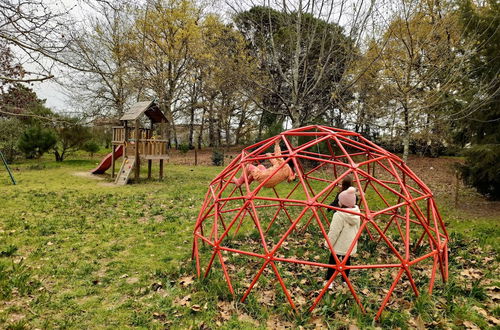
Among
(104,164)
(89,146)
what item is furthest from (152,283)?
(89,146)

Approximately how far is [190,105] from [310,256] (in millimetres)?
20299

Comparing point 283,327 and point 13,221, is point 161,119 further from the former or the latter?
point 283,327

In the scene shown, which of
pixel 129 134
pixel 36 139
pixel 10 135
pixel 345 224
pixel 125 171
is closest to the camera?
pixel 345 224

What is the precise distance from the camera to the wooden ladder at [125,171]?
13.5 meters

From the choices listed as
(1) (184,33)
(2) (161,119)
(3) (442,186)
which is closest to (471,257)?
(3) (442,186)

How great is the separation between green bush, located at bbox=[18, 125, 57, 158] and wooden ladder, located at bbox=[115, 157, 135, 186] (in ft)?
30.6

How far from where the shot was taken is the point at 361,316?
3650 millimetres

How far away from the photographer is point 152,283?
4586 mm

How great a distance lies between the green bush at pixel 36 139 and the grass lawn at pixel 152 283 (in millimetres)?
13138

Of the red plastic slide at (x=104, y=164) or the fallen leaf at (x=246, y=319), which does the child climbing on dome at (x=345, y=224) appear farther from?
the red plastic slide at (x=104, y=164)

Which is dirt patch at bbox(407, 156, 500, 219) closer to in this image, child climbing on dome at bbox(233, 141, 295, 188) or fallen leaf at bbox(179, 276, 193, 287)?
child climbing on dome at bbox(233, 141, 295, 188)

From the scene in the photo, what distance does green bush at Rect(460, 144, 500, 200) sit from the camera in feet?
30.7

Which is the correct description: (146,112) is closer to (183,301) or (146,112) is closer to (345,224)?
(183,301)

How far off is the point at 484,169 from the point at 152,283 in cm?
1033
